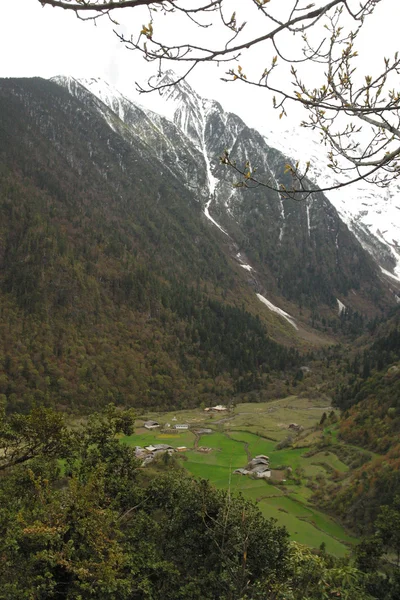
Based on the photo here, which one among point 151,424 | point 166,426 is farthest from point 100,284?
point 166,426

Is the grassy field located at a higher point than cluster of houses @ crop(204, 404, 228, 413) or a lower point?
higher

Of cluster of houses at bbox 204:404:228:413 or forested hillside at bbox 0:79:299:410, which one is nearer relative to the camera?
cluster of houses at bbox 204:404:228:413

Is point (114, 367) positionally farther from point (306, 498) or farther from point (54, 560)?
point (54, 560)

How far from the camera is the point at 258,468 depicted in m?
42.1

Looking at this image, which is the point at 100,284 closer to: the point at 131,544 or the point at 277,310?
the point at 277,310

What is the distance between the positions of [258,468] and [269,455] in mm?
6004

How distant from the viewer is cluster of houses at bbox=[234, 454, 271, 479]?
40.4 meters

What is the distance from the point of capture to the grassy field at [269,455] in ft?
97.4

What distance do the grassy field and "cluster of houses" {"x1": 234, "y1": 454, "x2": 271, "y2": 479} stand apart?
0.83m

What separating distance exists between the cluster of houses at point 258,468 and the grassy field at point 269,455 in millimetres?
835

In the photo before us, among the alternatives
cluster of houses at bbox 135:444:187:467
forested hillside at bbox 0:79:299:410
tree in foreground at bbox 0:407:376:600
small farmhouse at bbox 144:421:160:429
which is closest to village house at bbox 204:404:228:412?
forested hillside at bbox 0:79:299:410

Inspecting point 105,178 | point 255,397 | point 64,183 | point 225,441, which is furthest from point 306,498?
point 105,178

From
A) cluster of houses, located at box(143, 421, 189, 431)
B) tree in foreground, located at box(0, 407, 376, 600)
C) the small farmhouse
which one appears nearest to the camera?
tree in foreground, located at box(0, 407, 376, 600)

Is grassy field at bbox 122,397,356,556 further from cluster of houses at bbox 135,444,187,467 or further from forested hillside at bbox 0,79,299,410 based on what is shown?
forested hillside at bbox 0,79,299,410
